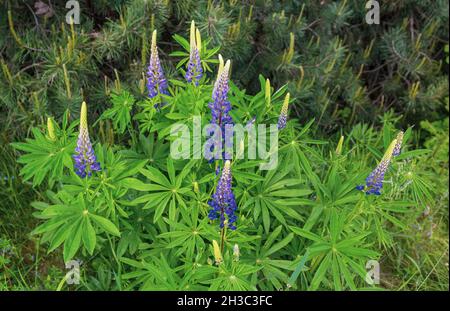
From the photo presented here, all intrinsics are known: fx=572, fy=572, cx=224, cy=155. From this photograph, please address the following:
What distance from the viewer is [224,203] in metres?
2.14

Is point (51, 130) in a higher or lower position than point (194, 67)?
lower

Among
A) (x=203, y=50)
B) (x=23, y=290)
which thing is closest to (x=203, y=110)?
(x=203, y=50)

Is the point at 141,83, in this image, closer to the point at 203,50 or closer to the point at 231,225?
the point at 203,50

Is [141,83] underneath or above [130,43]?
underneath

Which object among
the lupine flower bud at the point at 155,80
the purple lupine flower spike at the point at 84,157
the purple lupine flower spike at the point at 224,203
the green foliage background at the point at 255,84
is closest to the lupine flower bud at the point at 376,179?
the green foliage background at the point at 255,84

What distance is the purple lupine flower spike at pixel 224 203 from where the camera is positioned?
2.05 metres

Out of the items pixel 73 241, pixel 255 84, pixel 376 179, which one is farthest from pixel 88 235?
pixel 255 84

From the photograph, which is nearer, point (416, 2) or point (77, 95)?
point (77, 95)

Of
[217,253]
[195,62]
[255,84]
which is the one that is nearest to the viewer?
[217,253]

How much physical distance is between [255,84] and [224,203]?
1452 millimetres

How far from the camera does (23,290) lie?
266cm

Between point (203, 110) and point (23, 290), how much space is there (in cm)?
121

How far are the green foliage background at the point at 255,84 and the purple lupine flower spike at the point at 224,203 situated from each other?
0.52 ft

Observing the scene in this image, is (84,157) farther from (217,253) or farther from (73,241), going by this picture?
(217,253)
